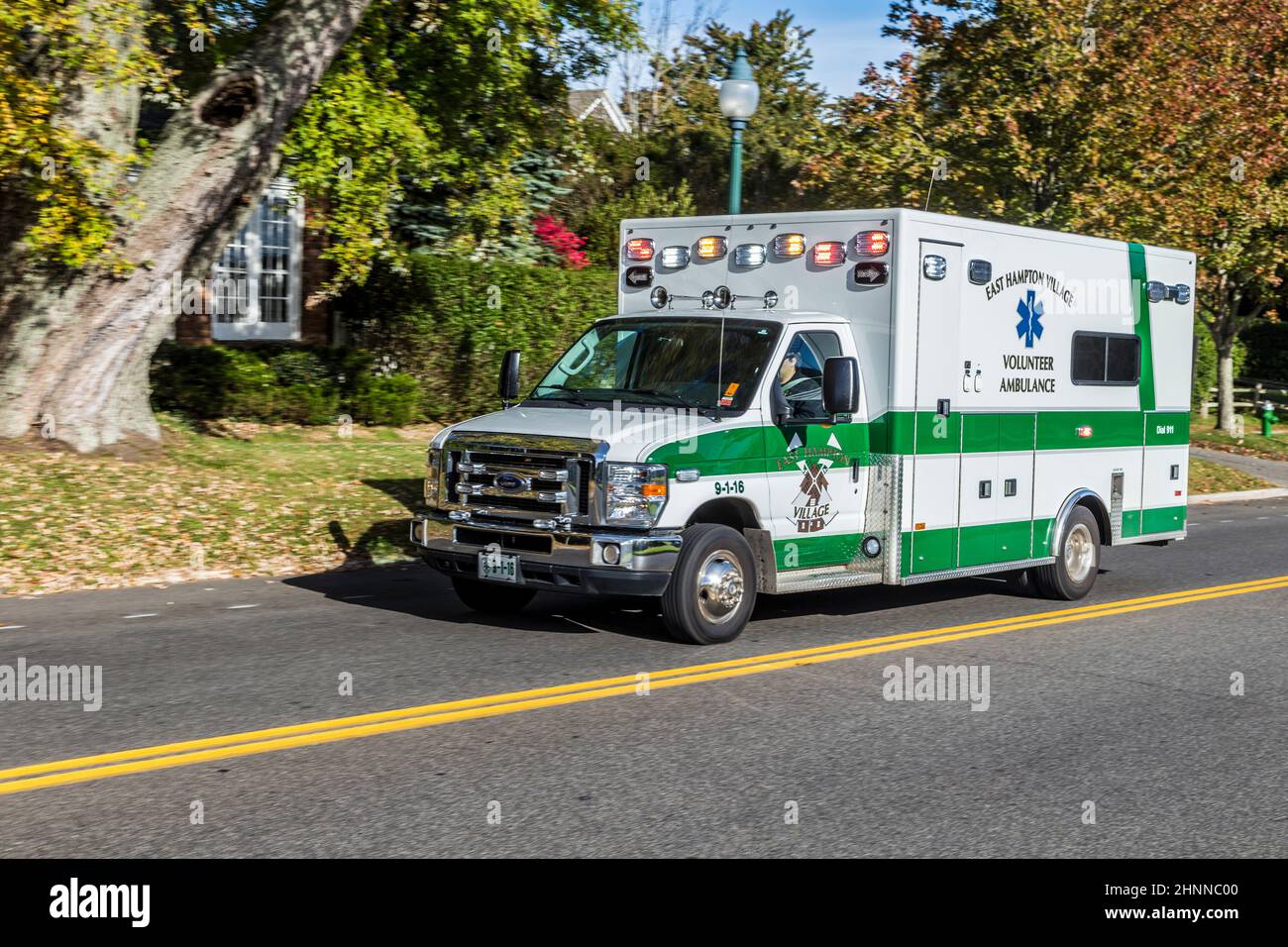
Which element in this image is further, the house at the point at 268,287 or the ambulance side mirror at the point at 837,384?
the house at the point at 268,287

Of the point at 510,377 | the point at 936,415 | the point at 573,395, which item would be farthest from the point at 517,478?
the point at 936,415

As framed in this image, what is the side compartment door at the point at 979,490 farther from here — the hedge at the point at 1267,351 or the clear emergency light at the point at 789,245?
the hedge at the point at 1267,351

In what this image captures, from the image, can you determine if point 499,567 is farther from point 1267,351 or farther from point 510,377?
point 1267,351

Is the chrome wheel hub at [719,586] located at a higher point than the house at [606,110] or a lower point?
lower

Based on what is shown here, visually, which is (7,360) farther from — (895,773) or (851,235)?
(895,773)

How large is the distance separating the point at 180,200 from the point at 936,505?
27.8 feet

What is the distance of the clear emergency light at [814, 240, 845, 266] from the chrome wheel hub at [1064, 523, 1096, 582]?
11.8 feet

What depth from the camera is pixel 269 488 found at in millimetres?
Answer: 14523

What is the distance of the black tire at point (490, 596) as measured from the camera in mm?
10672

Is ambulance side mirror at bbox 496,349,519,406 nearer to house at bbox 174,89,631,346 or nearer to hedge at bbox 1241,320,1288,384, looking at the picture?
house at bbox 174,89,631,346

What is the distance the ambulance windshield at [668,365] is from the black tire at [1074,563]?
385 cm

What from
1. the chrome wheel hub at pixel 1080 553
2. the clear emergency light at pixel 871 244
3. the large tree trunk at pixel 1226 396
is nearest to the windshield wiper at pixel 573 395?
the clear emergency light at pixel 871 244

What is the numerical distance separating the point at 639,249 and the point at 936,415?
274cm

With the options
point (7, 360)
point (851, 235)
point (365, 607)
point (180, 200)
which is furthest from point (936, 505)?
point (7, 360)
